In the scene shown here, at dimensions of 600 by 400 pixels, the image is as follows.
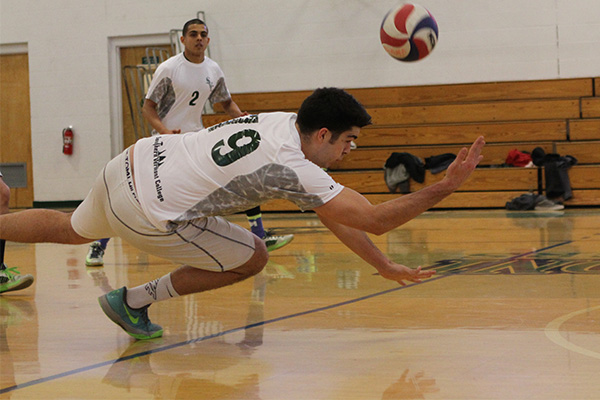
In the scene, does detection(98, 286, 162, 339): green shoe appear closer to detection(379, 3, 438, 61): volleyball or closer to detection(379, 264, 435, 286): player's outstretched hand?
detection(379, 264, 435, 286): player's outstretched hand

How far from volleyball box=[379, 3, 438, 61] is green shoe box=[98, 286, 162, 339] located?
9.40 ft

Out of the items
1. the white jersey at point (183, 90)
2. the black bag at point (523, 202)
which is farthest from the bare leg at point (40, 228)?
the black bag at point (523, 202)

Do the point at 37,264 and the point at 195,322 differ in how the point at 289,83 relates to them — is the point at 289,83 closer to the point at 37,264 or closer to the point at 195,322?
the point at 37,264

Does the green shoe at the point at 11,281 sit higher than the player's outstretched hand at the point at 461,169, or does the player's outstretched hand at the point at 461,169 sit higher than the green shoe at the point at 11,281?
the player's outstretched hand at the point at 461,169

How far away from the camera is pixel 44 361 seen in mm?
2811

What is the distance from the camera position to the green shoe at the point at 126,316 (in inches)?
122

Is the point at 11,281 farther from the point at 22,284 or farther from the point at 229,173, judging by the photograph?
the point at 229,173

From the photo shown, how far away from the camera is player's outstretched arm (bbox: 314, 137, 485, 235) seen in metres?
2.59

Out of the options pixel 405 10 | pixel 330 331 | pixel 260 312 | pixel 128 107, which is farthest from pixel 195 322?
pixel 128 107

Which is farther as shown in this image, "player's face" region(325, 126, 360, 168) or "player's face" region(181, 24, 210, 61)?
"player's face" region(181, 24, 210, 61)

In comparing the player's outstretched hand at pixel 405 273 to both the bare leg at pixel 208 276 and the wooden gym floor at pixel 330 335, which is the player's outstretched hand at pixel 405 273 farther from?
the bare leg at pixel 208 276

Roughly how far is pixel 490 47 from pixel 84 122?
22.2ft

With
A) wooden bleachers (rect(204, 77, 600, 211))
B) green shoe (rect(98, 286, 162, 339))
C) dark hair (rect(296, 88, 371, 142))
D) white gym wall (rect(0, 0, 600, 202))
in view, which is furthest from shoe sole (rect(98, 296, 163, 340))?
white gym wall (rect(0, 0, 600, 202))

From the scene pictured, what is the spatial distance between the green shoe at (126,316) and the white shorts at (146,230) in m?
0.27
